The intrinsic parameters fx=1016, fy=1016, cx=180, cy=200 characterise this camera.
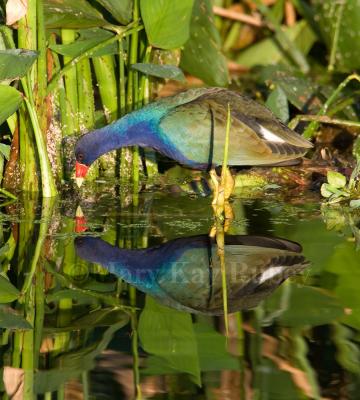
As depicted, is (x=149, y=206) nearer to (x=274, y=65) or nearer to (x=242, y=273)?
(x=242, y=273)

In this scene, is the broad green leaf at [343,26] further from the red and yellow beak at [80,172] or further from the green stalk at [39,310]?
the green stalk at [39,310]

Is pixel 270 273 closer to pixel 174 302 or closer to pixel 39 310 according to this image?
pixel 174 302

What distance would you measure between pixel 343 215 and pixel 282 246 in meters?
0.57

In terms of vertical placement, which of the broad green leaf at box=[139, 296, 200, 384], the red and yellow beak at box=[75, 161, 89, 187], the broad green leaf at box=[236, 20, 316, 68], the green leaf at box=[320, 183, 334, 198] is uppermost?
the broad green leaf at box=[139, 296, 200, 384]

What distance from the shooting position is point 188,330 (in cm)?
281

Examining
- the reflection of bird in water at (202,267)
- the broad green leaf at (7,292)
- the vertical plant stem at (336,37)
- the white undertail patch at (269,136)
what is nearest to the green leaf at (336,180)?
the white undertail patch at (269,136)

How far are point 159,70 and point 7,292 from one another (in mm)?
1525

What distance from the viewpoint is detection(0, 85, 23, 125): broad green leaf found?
3.99 metres

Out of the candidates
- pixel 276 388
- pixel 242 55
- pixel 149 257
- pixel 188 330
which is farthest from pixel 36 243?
pixel 242 55

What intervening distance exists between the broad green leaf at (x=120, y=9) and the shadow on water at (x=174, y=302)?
820 mm

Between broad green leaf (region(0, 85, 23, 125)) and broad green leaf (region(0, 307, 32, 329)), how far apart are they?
1210 millimetres

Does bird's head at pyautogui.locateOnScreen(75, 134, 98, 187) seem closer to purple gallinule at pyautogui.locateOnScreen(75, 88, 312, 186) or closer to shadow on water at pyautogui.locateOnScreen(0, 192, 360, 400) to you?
purple gallinule at pyautogui.locateOnScreen(75, 88, 312, 186)

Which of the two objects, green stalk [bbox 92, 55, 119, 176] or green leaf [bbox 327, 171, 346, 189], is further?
green stalk [bbox 92, 55, 119, 176]

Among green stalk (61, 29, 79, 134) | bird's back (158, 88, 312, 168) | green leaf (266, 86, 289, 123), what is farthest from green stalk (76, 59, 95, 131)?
green leaf (266, 86, 289, 123)
